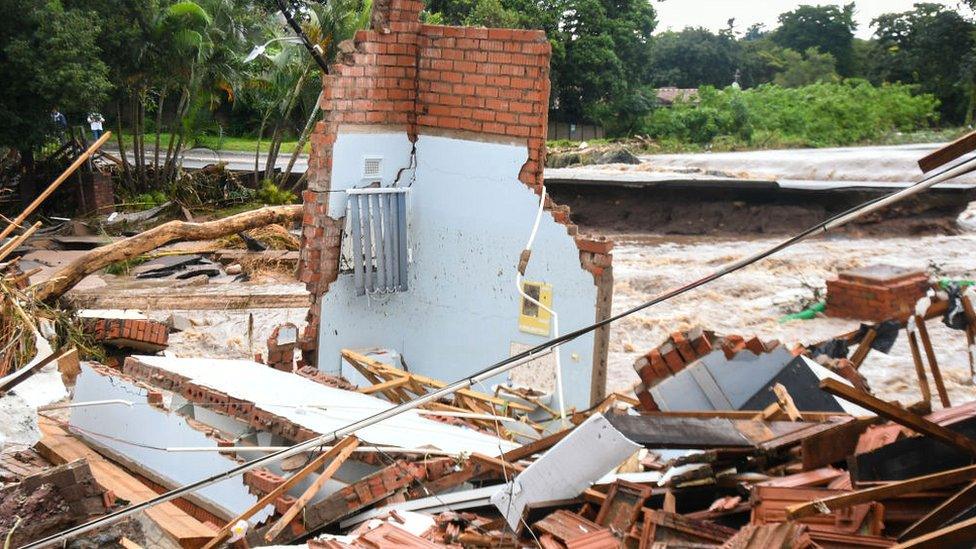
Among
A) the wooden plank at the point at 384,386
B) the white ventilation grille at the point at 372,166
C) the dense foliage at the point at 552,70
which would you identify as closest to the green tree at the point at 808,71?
the dense foliage at the point at 552,70

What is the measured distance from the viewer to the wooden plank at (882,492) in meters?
3.58

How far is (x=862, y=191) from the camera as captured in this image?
20.4 m

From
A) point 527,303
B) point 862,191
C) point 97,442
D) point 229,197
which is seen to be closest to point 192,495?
point 97,442

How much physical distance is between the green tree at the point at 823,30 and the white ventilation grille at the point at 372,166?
54.7 meters

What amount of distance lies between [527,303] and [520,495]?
4.82 m

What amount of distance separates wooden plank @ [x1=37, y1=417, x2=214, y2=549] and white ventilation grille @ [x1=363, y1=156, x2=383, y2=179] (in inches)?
153

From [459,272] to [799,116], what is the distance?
103 feet

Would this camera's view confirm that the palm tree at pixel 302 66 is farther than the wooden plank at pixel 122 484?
Yes

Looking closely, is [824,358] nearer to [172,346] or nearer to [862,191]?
[172,346]

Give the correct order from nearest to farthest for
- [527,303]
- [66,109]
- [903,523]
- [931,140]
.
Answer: [903,523] → [527,303] → [66,109] → [931,140]

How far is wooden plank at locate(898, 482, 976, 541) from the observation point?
138 inches

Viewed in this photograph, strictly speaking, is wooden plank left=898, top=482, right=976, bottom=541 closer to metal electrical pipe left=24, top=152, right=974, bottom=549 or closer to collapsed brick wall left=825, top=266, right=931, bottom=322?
metal electrical pipe left=24, top=152, right=974, bottom=549

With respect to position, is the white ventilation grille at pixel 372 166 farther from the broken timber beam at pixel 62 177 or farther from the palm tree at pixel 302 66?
the palm tree at pixel 302 66

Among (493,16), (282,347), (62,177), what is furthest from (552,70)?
(62,177)
